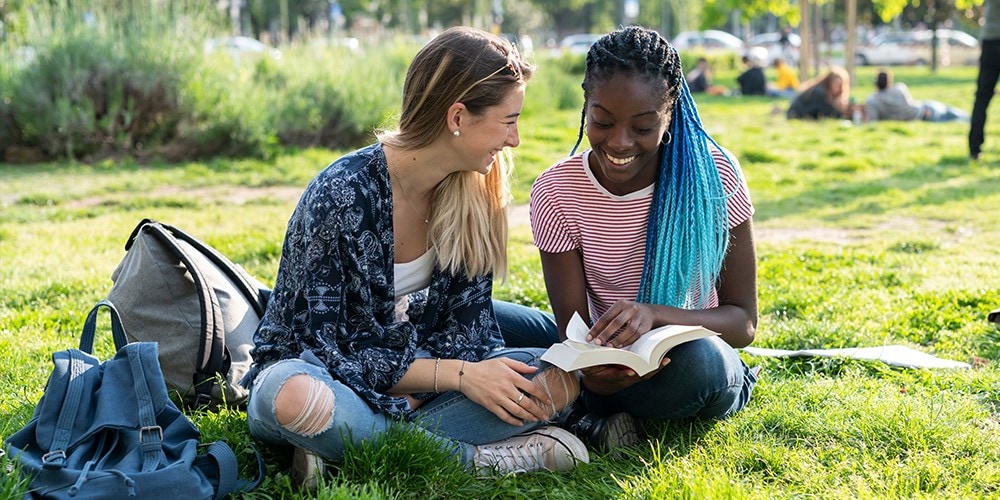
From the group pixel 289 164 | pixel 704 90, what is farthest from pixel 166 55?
pixel 704 90

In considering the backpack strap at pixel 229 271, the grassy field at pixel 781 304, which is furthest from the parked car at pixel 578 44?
the backpack strap at pixel 229 271

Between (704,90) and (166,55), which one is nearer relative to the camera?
(166,55)

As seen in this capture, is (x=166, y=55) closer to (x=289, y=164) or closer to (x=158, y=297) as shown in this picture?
(x=289, y=164)

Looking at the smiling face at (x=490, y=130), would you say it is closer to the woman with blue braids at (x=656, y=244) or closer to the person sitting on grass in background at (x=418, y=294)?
the person sitting on grass in background at (x=418, y=294)

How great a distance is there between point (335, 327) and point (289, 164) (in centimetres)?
699

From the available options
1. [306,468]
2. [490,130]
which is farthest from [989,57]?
[306,468]

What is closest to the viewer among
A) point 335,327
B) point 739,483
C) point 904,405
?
point 739,483

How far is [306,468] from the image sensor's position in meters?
2.66

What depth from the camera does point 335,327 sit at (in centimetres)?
275

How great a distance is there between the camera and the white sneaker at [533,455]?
2.83m

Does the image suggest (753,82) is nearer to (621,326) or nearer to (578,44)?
(621,326)

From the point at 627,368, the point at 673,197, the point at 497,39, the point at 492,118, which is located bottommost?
the point at 627,368

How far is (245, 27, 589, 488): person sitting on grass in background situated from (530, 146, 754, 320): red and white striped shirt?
0.17 m

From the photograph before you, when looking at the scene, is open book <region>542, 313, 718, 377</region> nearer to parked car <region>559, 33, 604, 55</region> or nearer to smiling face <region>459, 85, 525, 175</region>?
smiling face <region>459, 85, 525, 175</region>
